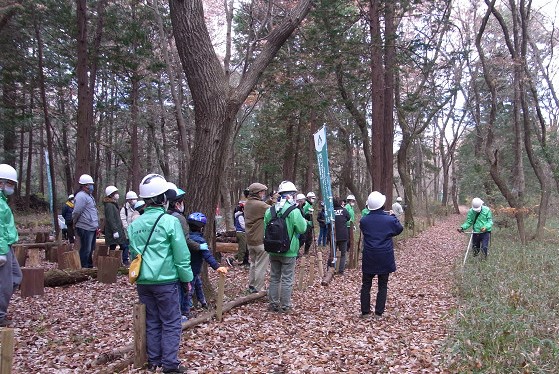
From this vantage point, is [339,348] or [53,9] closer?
[339,348]

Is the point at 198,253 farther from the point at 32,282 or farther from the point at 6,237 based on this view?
the point at 32,282

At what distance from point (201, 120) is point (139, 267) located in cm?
299

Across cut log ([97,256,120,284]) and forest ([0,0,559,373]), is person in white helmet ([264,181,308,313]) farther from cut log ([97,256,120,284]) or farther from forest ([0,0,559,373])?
cut log ([97,256,120,284])

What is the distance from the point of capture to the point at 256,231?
885 cm

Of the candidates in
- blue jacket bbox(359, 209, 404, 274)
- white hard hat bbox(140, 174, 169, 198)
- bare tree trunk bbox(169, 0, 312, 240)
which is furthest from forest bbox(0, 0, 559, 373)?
white hard hat bbox(140, 174, 169, 198)

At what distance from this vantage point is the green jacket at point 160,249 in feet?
14.4

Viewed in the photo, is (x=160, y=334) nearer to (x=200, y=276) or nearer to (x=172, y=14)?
(x=200, y=276)

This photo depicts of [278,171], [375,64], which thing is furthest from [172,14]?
[278,171]

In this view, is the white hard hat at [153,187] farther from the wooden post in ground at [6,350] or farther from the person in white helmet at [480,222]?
the person in white helmet at [480,222]

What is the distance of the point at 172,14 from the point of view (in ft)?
21.9

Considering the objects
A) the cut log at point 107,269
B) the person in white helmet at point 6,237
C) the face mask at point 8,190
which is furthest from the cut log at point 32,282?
the face mask at point 8,190

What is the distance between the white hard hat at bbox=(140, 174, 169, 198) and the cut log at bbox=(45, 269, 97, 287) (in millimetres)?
5405

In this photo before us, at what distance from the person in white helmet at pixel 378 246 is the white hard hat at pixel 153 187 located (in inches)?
136

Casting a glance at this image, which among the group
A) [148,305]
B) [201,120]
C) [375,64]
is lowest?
[148,305]
